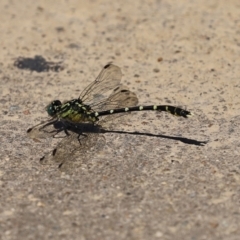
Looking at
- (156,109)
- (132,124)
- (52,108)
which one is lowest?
(132,124)

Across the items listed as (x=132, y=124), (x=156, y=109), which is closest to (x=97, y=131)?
(x=132, y=124)

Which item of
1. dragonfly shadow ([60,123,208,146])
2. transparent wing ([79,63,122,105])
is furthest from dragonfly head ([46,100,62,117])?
transparent wing ([79,63,122,105])

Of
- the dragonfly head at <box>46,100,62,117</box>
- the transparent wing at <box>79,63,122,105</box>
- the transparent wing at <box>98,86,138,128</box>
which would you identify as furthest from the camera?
the transparent wing at <box>79,63,122,105</box>

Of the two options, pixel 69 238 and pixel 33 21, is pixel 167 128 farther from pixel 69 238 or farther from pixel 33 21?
pixel 33 21

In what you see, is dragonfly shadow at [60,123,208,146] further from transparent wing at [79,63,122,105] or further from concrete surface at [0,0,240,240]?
transparent wing at [79,63,122,105]

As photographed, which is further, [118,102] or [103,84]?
[103,84]

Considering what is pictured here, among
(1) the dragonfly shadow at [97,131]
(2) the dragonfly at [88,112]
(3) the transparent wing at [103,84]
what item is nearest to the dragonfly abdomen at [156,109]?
(2) the dragonfly at [88,112]

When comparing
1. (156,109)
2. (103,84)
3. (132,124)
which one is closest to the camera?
(156,109)

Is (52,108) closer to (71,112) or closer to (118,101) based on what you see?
(71,112)
